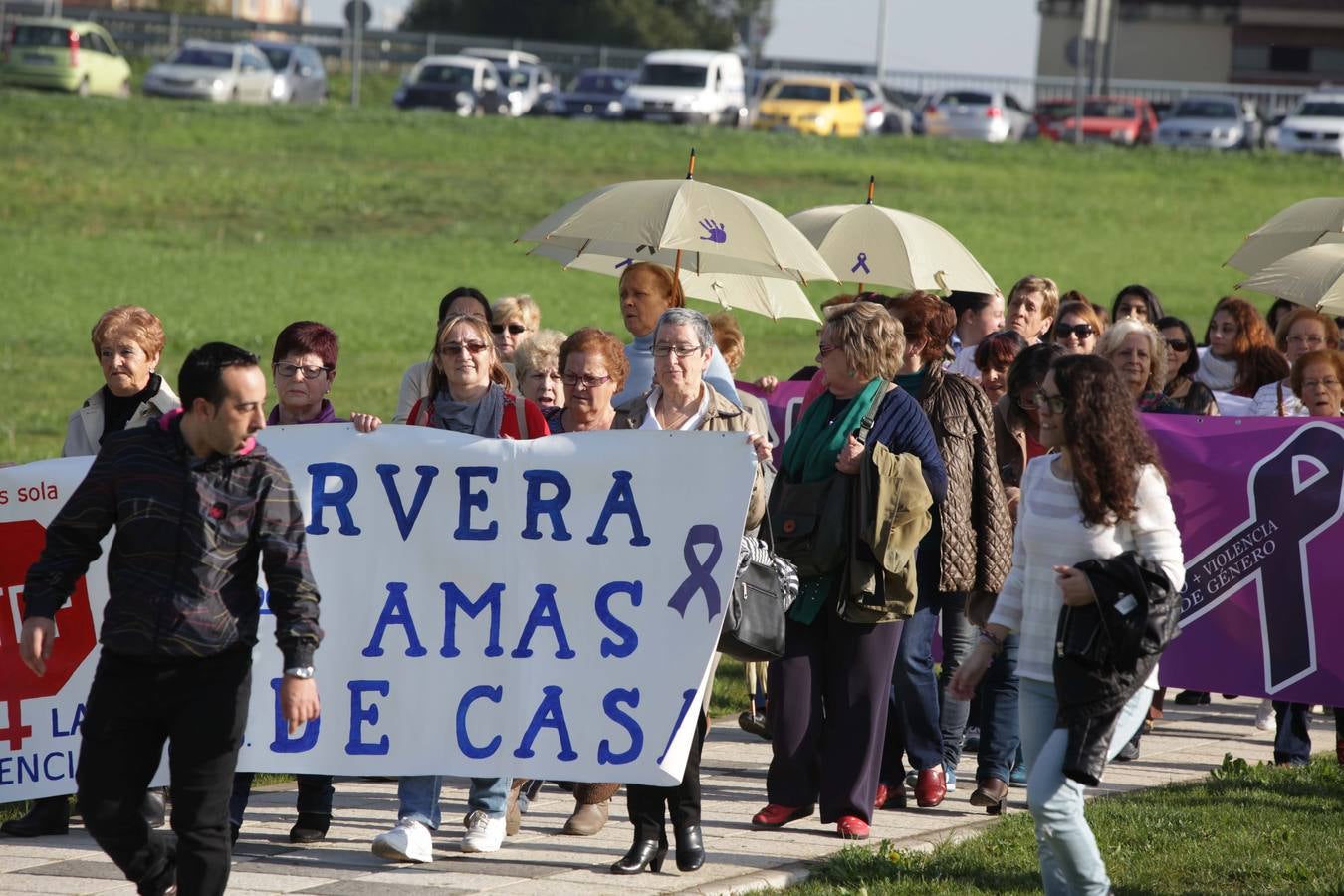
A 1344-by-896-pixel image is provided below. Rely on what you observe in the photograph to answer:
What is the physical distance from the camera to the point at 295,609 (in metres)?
5.74

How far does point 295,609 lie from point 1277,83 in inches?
2777

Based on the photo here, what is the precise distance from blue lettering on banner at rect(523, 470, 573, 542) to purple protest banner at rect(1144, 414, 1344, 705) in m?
2.75

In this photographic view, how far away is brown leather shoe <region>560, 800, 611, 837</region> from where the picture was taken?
7410mm

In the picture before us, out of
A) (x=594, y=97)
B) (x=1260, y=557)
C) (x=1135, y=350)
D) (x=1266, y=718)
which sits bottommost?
(x=1266, y=718)

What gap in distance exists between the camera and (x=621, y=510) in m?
6.97

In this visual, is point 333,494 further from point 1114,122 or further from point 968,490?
point 1114,122

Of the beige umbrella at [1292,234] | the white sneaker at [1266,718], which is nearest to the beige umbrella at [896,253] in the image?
the beige umbrella at [1292,234]

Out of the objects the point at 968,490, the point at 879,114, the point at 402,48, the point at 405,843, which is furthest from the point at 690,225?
the point at 402,48

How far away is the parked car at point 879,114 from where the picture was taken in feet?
163

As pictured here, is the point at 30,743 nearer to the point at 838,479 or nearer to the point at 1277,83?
the point at 838,479

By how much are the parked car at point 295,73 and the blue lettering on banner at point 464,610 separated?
41707 mm

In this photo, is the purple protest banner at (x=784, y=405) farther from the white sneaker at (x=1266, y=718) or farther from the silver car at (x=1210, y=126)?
the silver car at (x=1210, y=126)

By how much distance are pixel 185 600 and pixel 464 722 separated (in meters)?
1.62

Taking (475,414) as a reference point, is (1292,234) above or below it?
above
